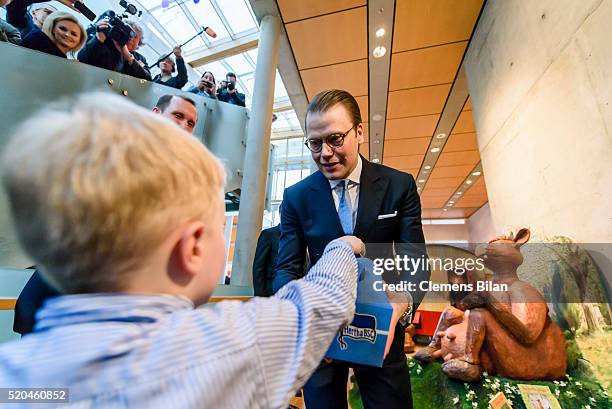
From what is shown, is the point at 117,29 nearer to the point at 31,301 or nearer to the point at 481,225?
the point at 31,301

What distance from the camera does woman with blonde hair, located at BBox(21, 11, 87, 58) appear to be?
1.96 meters

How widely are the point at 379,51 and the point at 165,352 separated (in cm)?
337

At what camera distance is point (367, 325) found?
22.9 inches

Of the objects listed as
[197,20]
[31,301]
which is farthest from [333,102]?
[197,20]

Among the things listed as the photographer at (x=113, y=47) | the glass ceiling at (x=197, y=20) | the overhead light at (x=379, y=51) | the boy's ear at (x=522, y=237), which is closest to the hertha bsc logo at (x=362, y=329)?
the boy's ear at (x=522, y=237)

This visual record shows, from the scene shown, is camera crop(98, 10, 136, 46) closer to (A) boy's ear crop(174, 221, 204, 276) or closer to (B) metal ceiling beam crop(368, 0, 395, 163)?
(B) metal ceiling beam crop(368, 0, 395, 163)

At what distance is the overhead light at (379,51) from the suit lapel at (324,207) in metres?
2.64

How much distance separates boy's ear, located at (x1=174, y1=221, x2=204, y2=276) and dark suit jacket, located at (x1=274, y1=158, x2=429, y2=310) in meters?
0.47

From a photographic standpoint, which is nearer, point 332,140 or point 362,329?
point 362,329

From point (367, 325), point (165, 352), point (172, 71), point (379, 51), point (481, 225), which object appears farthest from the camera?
point (481, 225)

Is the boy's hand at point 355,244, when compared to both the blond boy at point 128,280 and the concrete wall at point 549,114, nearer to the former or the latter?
the blond boy at point 128,280

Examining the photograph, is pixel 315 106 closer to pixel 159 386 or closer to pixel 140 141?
pixel 140 141

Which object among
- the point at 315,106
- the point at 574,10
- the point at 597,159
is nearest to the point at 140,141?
the point at 315,106

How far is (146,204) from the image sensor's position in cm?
35
